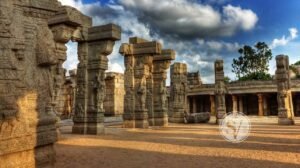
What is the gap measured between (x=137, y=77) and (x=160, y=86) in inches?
102

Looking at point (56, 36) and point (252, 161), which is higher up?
point (56, 36)

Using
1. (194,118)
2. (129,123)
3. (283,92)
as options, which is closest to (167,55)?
(129,123)

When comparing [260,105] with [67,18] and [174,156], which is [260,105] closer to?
[174,156]

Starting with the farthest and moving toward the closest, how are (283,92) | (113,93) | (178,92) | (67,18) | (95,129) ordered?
(113,93) < (178,92) < (283,92) < (95,129) < (67,18)

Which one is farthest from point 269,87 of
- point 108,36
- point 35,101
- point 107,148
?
point 35,101

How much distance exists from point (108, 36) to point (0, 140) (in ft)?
25.6

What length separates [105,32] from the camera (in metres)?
11.5

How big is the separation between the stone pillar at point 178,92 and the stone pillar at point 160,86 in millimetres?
3227

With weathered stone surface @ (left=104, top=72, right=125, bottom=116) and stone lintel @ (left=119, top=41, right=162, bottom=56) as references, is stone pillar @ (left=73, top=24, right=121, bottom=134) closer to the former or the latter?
stone lintel @ (left=119, top=41, right=162, bottom=56)

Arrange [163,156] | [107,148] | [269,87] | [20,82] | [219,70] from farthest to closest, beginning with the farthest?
[269,87]
[219,70]
[107,148]
[163,156]
[20,82]

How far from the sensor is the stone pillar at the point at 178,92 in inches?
812

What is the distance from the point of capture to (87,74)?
39.9 ft

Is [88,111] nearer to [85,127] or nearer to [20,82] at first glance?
[85,127]

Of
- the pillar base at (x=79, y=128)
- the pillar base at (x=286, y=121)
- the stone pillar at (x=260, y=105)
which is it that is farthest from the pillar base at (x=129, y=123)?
the stone pillar at (x=260, y=105)
